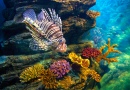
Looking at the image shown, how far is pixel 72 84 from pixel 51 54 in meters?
1.43

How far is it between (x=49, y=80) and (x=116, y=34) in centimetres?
1004

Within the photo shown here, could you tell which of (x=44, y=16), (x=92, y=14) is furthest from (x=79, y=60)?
(x=44, y=16)

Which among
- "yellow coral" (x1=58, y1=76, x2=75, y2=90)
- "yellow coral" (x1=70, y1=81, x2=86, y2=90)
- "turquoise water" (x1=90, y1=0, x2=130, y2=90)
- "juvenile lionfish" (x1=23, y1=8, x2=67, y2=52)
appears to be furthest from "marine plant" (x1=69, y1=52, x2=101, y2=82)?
"juvenile lionfish" (x1=23, y1=8, x2=67, y2=52)

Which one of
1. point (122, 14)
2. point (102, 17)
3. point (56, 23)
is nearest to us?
point (56, 23)

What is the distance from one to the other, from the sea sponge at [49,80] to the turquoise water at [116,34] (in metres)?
2.98

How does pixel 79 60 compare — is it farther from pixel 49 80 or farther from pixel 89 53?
pixel 49 80

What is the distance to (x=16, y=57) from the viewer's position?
6.23 metres

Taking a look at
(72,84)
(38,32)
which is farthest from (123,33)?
(38,32)

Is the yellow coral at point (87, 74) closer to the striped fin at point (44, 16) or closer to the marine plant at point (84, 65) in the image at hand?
the marine plant at point (84, 65)

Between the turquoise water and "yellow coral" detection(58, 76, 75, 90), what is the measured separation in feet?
7.65

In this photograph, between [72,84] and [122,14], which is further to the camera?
[122,14]

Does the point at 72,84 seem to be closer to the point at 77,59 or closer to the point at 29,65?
the point at 77,59

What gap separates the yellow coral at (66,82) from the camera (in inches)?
233

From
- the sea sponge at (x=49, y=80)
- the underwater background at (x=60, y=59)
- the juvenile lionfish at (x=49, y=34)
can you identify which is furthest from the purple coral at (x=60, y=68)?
the juvenile lionfish at (x=49, y=34)
